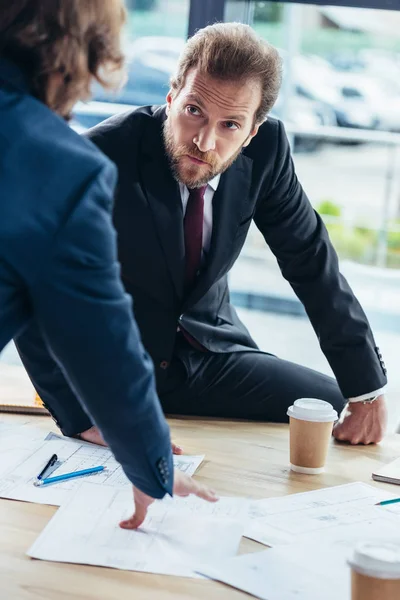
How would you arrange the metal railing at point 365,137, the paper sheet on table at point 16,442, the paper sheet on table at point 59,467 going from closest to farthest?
the paper sheet on table at point 59,467 → the paper sheet on table at point 16,442 → the metal railing at point 365,137

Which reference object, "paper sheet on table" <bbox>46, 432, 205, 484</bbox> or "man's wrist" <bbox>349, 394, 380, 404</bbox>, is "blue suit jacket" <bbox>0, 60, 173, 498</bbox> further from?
"man's wrist" <bbox>349, 394, 380, 404</bbox>

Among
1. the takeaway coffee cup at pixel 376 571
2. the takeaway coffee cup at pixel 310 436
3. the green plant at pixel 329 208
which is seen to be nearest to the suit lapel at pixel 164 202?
the takeaway coffee cup at pixel 310 436

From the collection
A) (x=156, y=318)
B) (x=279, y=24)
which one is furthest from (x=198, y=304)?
(x=279, y=24)

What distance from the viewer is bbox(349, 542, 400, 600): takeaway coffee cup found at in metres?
1.07

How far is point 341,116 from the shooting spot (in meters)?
4.27

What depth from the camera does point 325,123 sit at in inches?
170

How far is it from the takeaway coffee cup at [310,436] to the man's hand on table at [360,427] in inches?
8.4

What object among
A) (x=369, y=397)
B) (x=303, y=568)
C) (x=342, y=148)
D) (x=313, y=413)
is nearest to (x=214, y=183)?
(x=369, y=397)

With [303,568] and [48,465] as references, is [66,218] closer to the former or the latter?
[303,568]

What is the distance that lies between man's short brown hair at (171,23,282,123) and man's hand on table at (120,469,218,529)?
3.83 feet

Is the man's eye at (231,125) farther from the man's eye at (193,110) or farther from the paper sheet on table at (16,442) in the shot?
the paper sheet on table at (16,442)

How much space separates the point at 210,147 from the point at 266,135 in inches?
10.2

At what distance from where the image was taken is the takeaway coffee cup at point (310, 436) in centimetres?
175

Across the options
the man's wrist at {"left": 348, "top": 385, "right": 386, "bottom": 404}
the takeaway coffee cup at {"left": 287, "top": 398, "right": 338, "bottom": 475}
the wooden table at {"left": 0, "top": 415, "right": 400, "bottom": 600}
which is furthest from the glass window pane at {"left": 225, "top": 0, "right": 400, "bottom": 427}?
the takeaway coffee cup at {"left": 287, "top": 398, "right": 338, "bottom": 475}
